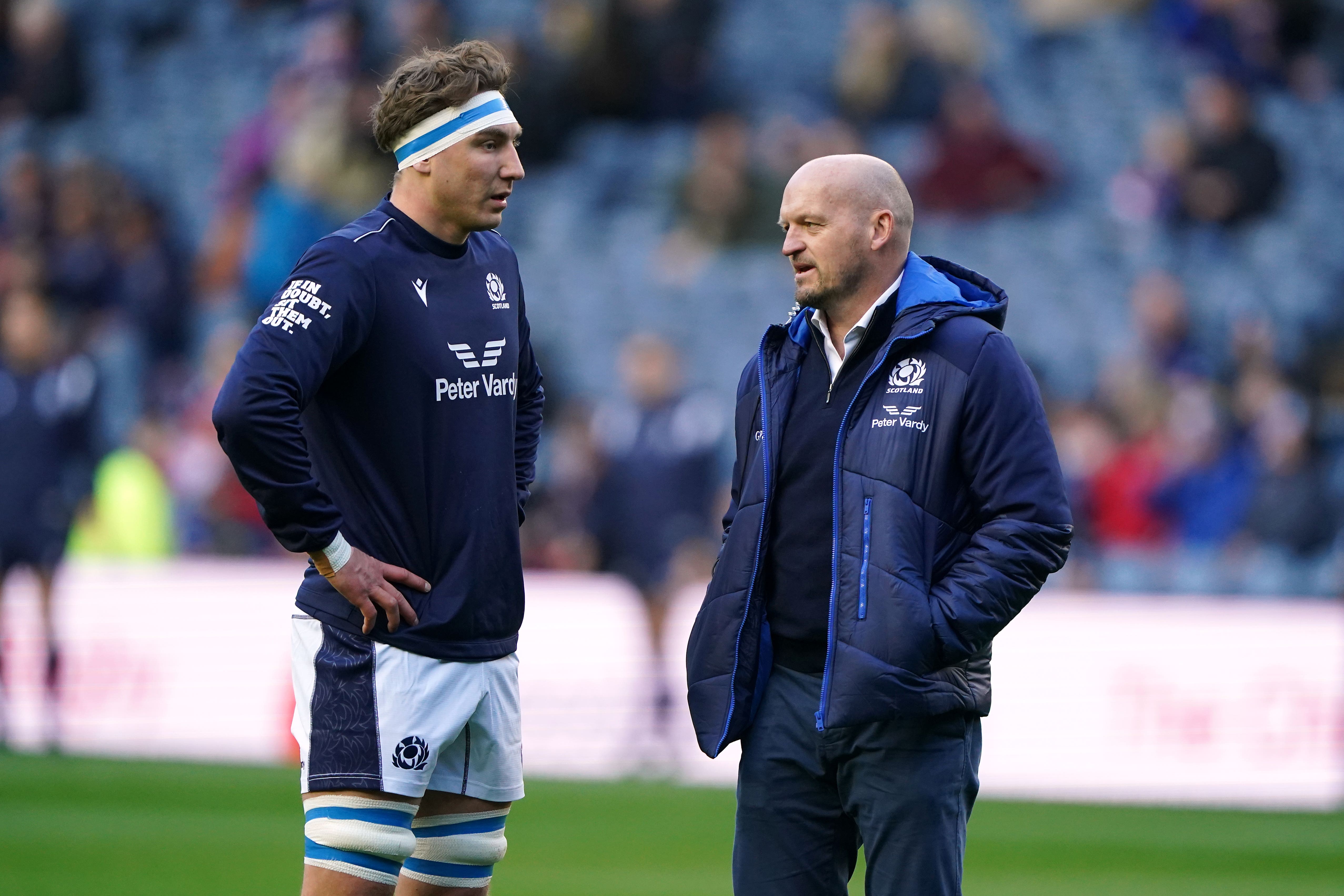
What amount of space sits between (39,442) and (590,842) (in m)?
5.82

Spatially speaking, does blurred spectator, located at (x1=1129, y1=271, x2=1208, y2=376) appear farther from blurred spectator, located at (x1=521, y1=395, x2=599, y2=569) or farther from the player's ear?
the player's ear

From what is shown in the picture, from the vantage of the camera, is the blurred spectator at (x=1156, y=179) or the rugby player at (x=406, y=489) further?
the blurred spectator at (x=1156, y=179)

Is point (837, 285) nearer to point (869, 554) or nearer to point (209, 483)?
point (869, 554)

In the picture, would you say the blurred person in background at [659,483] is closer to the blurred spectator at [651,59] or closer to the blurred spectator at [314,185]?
the blurred spectator at [314,185]

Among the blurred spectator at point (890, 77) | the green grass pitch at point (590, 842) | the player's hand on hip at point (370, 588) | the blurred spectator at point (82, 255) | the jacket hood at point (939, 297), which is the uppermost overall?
the blurred spectator at point (890, 77)

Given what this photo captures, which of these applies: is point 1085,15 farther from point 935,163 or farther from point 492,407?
point 492,407

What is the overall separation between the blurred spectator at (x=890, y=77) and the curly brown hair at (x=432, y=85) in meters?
11.9

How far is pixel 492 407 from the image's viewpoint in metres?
4.34

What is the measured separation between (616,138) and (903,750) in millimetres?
13648

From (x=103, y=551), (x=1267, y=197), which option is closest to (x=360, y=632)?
(x=103, y=551)

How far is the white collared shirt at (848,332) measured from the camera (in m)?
4.23

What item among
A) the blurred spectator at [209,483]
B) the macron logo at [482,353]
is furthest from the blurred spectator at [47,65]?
the macron logo at [482,353]

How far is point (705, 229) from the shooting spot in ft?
51.7

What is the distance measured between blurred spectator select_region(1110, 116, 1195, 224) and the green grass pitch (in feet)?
21.8
